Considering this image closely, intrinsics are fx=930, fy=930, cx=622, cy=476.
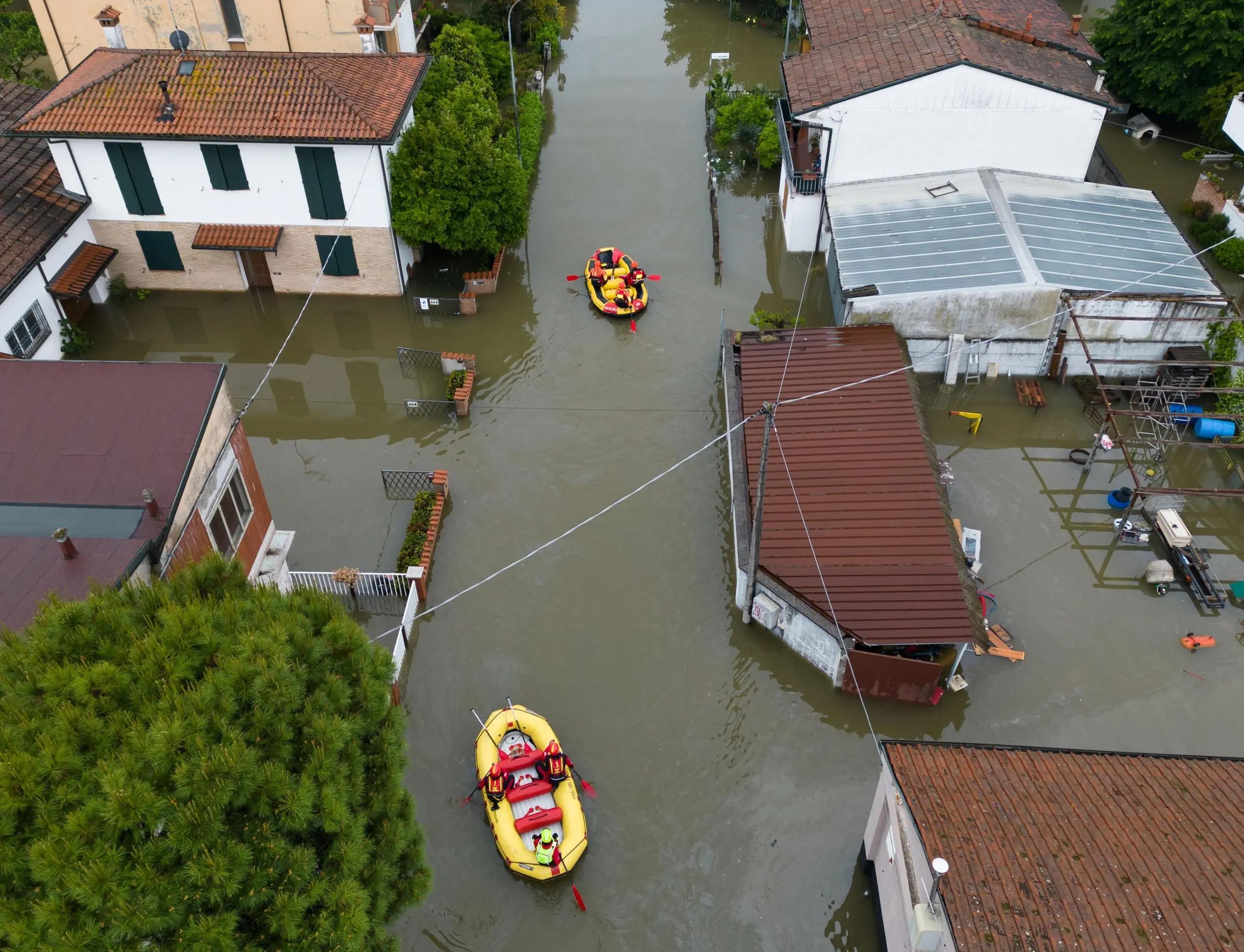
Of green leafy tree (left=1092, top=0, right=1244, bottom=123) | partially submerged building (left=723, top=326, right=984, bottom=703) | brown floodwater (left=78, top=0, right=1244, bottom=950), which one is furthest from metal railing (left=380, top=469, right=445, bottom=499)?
green leafy tree (left=1092, top=0, right=1244, bottom=123)

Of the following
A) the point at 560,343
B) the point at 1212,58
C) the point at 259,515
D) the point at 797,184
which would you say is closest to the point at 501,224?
the point at 560,343

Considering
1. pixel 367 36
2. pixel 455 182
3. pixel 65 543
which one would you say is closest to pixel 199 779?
pixel 65 543

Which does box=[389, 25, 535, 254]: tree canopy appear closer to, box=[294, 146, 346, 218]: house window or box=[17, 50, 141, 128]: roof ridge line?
box=[294, 146, 346, 218]: house window

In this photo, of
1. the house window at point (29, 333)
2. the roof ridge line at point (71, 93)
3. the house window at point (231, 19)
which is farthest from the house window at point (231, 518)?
the house window at point (231, 19)

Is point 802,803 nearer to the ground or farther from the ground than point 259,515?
nearer to the ground

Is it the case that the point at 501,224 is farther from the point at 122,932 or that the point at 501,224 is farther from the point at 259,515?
the point at 122,932

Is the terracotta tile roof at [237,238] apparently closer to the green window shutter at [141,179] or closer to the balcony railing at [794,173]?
the green window shutter at [141,179]
